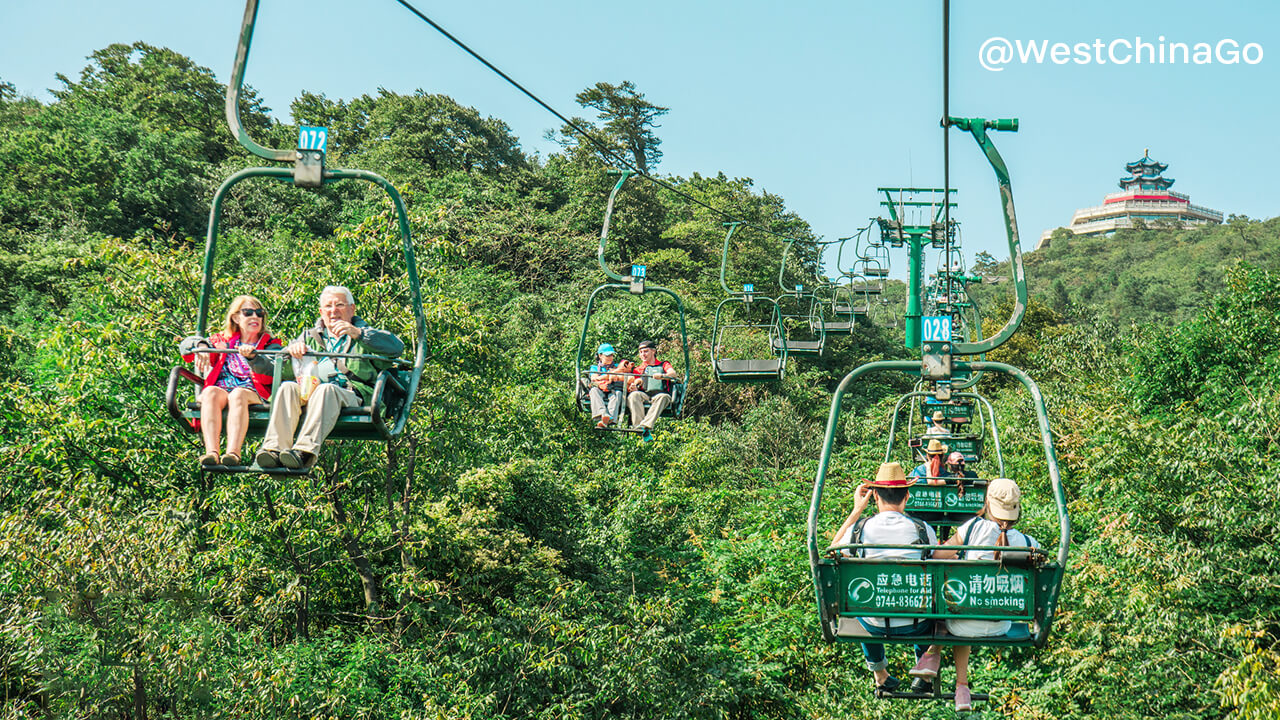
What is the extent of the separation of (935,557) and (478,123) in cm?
4070

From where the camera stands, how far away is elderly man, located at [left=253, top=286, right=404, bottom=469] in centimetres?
467

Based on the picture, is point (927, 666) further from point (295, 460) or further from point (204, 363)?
point (204, 363)

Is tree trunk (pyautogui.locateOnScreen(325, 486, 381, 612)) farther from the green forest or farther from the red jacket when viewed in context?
the red jacket

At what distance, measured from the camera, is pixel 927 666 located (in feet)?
18.0

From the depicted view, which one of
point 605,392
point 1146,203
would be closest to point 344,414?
point 605,392

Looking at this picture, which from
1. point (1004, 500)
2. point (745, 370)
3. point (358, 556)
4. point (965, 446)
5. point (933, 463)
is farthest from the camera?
point (358, 556)

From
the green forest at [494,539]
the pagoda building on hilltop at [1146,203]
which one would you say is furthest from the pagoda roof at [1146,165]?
the green forest at [494,539]

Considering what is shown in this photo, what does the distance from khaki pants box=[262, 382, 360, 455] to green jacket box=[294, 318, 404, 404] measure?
18 centimetres

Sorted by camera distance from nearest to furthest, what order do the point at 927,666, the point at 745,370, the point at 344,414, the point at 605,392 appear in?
the point at 344,414, the point at 927,666, the point at 605,392, the point at 745,370

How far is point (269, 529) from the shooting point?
13242 mm

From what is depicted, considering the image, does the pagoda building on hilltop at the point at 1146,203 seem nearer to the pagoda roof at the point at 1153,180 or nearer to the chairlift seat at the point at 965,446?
the pagoda roof at the point at 1153,180

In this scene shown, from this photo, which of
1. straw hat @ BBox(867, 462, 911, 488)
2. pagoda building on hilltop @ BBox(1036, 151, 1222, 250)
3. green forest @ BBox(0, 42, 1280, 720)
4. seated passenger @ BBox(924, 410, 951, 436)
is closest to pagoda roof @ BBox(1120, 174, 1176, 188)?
pagoda building on hilltop @ BBox(1036, 151, 1222, 250)

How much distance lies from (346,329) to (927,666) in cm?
346

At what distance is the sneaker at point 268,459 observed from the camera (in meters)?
4.56
